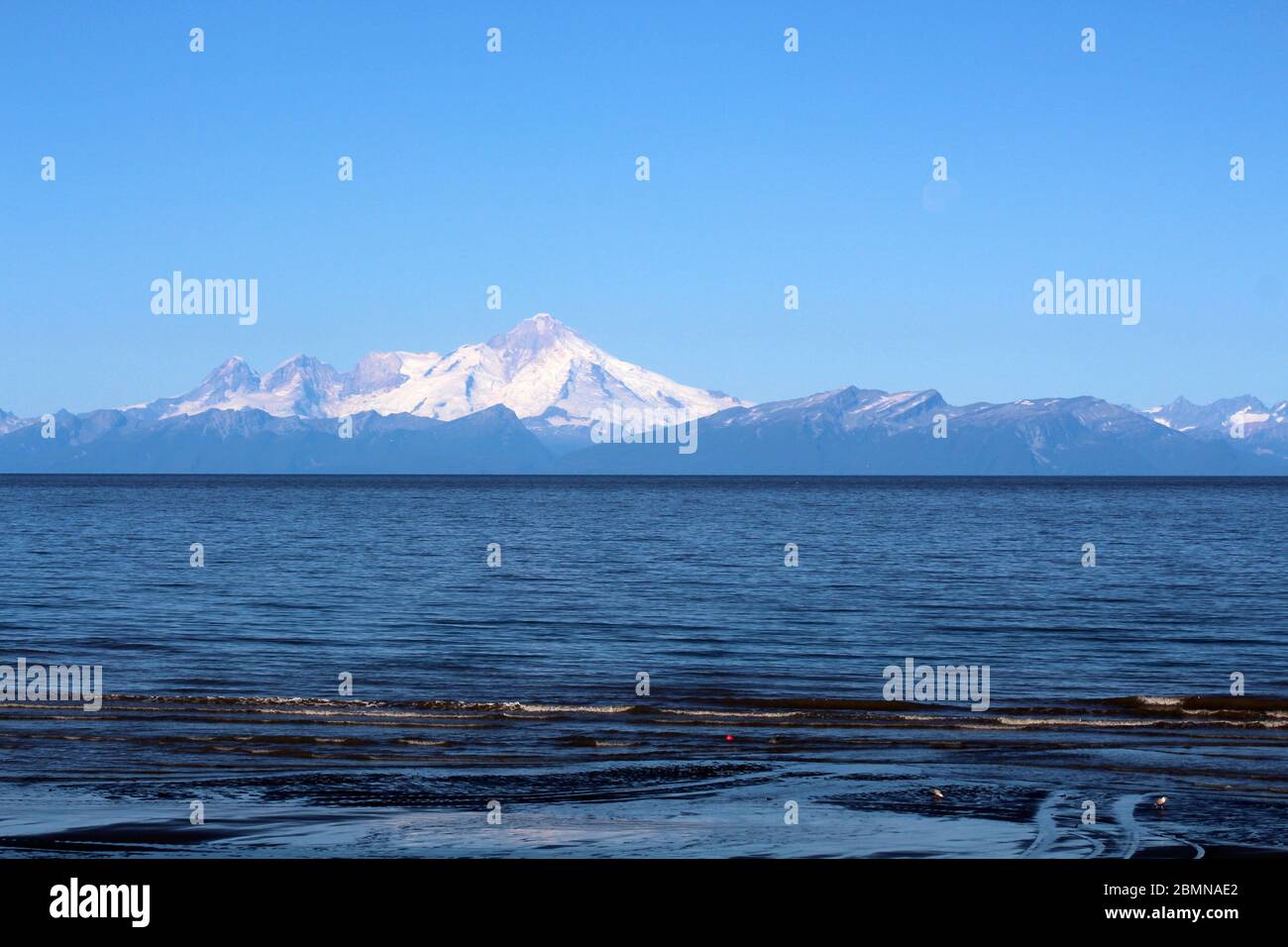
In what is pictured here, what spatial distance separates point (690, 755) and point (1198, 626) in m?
26.9

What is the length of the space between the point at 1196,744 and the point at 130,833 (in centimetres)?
1706

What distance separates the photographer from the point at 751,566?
224ft

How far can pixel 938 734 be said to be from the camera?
922 inches

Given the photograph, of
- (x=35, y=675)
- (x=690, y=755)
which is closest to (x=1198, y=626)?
(x=690, y=755)

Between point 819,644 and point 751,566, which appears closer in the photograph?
point 819,644

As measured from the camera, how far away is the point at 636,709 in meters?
26.1

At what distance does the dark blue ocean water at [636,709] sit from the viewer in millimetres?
15961

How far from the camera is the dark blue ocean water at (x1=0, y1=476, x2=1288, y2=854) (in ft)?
52.4

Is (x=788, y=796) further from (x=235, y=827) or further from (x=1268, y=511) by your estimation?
(x=1268, y=511)
